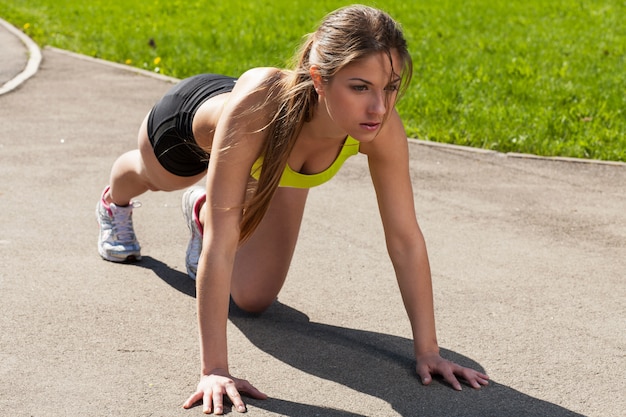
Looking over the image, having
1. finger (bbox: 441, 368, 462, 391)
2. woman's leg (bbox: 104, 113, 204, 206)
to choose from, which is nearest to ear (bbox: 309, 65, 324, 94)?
finger (bbox: 441, 368, 462, 391)

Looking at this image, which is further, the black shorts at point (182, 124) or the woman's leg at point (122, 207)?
the woman's leg at point (122, 207)

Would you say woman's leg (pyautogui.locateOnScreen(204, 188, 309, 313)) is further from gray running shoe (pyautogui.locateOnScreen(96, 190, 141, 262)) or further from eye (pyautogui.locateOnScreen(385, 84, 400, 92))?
eye (pyautogui.locateOnScreen(385, 84, 400, 92))

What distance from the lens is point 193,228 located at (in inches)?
188

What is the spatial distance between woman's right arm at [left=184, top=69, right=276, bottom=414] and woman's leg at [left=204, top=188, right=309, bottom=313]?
800 mm

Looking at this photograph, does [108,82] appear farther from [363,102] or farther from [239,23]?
[363,102]

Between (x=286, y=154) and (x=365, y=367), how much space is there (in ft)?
2.98

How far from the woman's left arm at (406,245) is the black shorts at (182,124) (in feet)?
2.62

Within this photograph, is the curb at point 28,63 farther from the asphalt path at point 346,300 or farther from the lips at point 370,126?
the lips at point 370,126

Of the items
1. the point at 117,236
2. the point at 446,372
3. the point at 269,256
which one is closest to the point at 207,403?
the point at 446,372

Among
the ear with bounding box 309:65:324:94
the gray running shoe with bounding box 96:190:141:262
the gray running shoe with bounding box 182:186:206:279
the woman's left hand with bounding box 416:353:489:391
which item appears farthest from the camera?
the gray running shoe with bounding box 96:190:141:262

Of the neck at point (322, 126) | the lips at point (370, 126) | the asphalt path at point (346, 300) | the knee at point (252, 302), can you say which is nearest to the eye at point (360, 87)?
the lips at point (370, 126)

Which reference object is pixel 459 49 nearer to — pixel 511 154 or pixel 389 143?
pixel 511 154

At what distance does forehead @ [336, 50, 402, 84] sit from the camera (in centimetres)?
A: 334

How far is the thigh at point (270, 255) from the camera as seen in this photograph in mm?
4367
